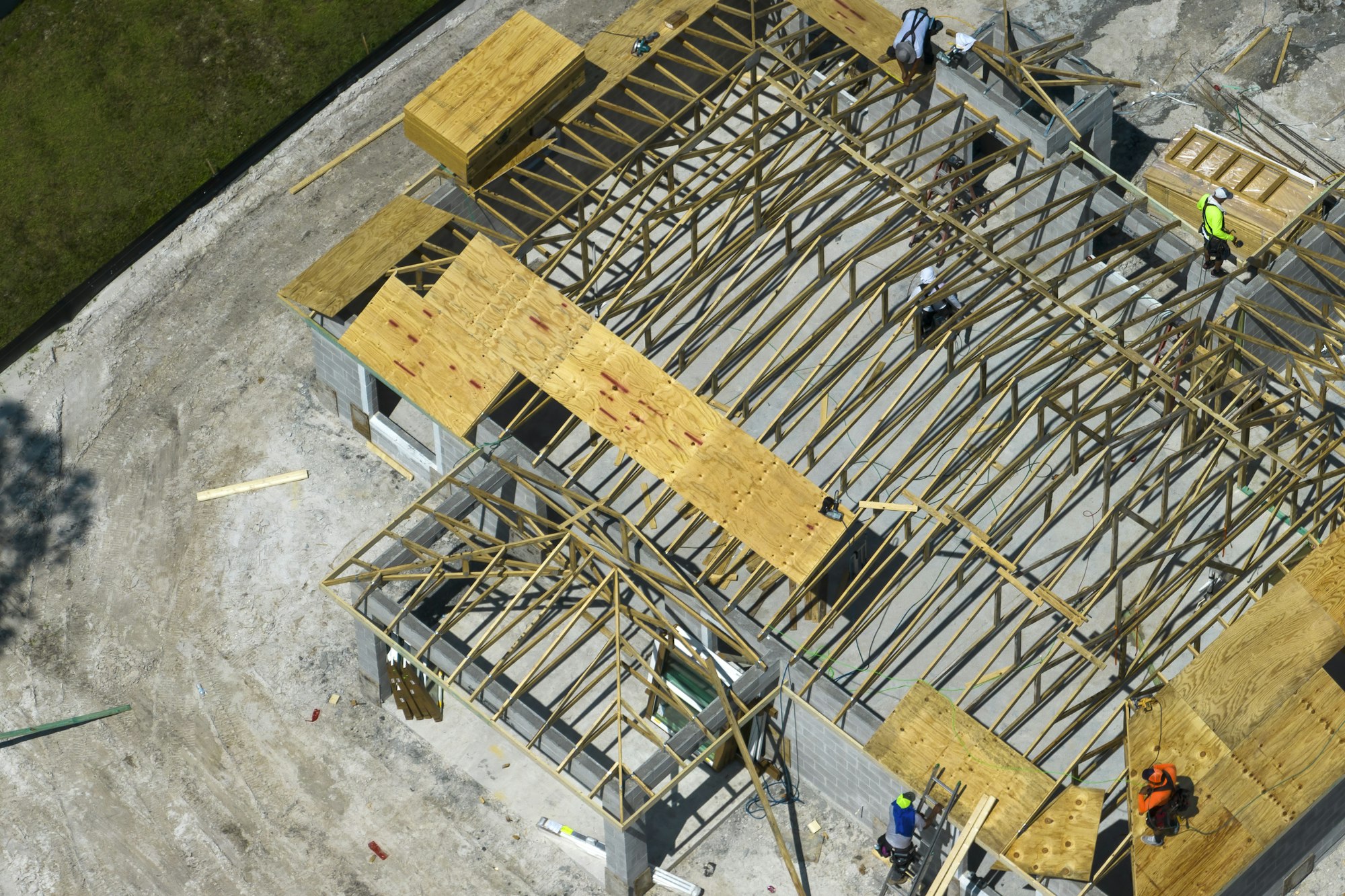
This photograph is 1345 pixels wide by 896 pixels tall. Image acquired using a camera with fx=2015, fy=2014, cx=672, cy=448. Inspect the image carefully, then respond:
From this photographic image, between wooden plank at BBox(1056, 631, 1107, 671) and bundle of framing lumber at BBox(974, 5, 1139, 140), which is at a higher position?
bundle of framing lumber at BBox(974, 5, 1139, 140)

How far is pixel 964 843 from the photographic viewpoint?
37.0 metres

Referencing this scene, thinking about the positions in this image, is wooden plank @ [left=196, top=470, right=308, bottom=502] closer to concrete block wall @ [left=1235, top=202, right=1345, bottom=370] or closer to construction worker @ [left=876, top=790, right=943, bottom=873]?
construction worker @ [left=876, top=790, right=943, bottom=873]

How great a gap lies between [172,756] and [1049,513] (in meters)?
19.2

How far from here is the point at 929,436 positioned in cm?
4362

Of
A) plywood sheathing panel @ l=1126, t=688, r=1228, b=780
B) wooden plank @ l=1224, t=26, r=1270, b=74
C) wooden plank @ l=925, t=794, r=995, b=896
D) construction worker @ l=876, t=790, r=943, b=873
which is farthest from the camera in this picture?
wooden plank @ l=1224, t=26, r=1270, b=74

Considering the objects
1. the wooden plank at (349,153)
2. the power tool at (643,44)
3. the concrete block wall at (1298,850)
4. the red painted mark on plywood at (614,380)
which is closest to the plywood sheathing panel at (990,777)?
the concrete block wall at (1298,850)

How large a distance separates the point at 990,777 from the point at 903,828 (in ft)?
6.77

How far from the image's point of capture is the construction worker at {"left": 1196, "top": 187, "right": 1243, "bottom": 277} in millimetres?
44781

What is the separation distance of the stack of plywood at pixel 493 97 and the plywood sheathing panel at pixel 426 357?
4169mm

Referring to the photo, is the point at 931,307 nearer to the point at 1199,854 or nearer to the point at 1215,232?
the point at 1215,232

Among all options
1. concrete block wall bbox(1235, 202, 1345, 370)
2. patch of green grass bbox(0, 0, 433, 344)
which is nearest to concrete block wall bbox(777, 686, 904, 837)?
concrete block wall bbox(1235, 202, 1345, 370)

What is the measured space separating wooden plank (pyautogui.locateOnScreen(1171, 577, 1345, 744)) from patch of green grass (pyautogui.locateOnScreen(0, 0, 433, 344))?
27347 mm

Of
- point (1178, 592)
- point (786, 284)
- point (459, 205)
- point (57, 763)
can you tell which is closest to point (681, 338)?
point (786, 284)

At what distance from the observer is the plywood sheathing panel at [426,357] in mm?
42125
